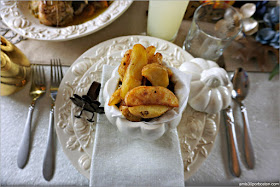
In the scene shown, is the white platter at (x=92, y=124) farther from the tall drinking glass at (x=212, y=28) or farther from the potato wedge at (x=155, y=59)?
the potato wedge at (x=155, y=59)

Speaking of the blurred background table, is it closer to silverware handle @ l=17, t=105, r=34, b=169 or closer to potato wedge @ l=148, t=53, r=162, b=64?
silverware handle @ l=17, t=105, r=34, b=169

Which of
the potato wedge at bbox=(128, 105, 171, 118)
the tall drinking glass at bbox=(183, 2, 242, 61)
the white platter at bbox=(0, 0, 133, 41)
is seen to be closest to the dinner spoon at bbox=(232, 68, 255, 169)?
the tall drinking glass at bbox=(183, 2, 242, 61)

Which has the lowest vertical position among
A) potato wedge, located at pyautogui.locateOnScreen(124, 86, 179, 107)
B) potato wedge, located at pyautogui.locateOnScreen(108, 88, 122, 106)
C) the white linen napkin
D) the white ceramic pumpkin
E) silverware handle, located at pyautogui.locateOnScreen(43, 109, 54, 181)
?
silverware handle, located at pyautogui.locateOnScreen(43, 109, 54, 181)

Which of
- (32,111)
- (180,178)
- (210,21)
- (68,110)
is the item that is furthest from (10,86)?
(210,21)

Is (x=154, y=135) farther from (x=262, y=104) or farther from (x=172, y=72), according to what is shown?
(x=262, y=104)

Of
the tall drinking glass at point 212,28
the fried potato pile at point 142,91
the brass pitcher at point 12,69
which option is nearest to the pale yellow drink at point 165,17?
the tall drinking glass at point 212,28
